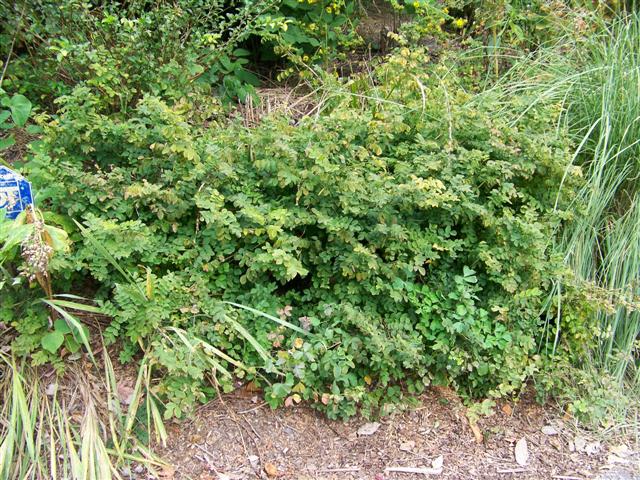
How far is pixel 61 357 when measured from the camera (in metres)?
2.62

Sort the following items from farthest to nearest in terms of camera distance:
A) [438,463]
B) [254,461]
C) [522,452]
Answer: [522,452], [438,463], [254,461]

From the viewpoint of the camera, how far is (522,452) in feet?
9.16

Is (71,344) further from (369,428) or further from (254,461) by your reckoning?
(369,428)

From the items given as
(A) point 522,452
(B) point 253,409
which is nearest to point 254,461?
(B) point 253,409

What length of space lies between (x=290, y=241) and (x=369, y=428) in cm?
94

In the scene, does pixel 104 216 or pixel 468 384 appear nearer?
pixel 104 216

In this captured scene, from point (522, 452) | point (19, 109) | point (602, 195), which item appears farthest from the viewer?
point (602, 195)

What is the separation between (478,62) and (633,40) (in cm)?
103

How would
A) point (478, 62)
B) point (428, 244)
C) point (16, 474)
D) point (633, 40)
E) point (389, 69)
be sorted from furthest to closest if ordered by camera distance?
1. point (478, 62)
2. point (633, 40)
3. point (389, 69)
4. point (428, 244)
5. point (16, 474)

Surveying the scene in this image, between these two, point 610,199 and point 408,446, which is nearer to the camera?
point 408,446

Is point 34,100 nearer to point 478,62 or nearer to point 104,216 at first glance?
point 104,216

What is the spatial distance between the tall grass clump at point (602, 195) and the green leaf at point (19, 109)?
2.58m

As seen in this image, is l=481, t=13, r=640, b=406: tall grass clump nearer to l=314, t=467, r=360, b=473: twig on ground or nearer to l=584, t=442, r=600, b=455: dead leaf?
l=584, t=442, r=600, b=455: dead leaf

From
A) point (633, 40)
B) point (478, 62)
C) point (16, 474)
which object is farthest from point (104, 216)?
point (633, 40)
